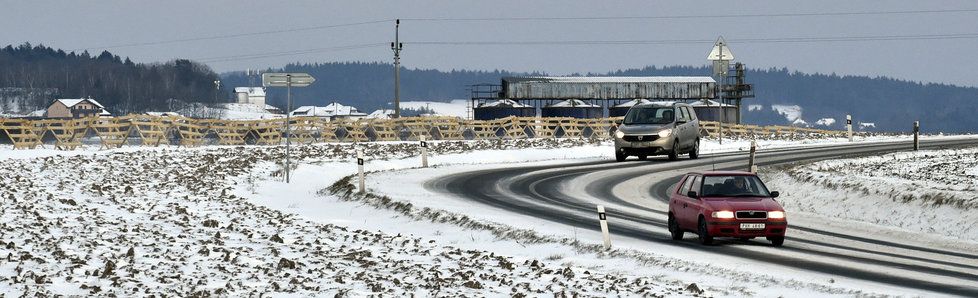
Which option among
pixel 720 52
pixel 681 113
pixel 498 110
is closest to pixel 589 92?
A: pixel 498 110

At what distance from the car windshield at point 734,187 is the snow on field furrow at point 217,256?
310 centimetres

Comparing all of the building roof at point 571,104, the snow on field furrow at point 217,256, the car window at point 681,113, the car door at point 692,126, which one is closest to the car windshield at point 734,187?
the snow on field furrow at point 217,256

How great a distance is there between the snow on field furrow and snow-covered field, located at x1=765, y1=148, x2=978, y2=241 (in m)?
8.22

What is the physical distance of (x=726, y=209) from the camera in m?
18.0

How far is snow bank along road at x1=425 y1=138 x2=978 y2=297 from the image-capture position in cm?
1596

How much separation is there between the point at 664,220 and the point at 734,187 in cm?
423

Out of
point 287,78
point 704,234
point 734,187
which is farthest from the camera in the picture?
point 287,78

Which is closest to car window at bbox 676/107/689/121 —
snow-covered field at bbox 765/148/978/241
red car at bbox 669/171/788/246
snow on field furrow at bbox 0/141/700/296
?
snow-covered field at bbox 765/148/978/241

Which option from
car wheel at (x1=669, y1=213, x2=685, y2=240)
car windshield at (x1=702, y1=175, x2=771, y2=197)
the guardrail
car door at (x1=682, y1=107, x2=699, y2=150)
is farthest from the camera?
the guardrail

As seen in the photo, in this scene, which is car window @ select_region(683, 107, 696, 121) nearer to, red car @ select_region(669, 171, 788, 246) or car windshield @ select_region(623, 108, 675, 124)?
car windshield @ select_region(623, 108, 675, 124)

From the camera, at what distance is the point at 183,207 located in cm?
2647

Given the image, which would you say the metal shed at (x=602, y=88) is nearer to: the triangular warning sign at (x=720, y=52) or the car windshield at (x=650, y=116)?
the triangular warning sign at (x=720, y=52)

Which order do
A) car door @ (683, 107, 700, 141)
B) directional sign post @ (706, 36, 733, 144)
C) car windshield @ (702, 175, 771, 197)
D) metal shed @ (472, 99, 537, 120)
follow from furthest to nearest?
metal shed @ (472, 99, 537, 120)
directional sign post @ (706, 36, 733, 144)
car door @ (683, 107, 700, 141)
car windshield @ (702, 175, 771, 197)

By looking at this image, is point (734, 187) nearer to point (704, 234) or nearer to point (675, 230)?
point (704, 234)
